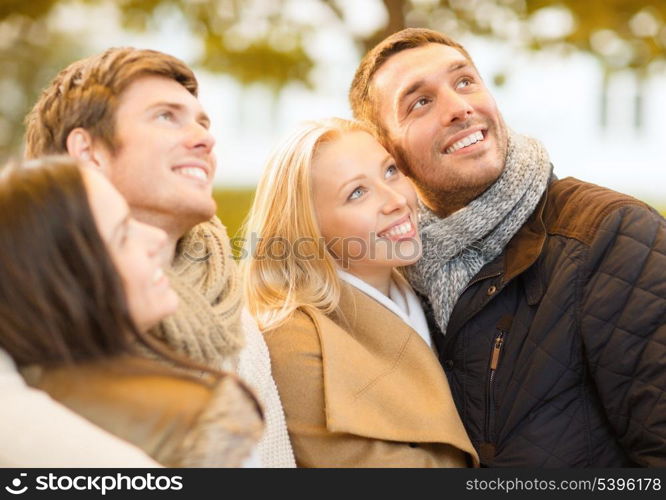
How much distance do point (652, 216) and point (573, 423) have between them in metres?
0.56

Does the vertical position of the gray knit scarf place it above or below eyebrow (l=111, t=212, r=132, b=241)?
below

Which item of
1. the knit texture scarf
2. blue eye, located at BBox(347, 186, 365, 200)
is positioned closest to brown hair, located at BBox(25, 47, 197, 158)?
the knit texture scarf

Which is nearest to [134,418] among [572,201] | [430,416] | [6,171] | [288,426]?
[6,171]

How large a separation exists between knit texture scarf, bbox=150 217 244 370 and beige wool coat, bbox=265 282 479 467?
22 cm

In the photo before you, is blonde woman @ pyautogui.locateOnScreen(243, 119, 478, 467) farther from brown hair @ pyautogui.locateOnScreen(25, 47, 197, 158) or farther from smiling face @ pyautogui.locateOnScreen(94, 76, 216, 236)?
brown hair @ pyautogui.locateOnScreen(25, 47, 197, 158)

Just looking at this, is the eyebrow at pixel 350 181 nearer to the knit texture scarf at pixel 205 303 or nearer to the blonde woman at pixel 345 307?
the blonde woman at pixel 345 307

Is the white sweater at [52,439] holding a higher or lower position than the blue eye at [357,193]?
lower

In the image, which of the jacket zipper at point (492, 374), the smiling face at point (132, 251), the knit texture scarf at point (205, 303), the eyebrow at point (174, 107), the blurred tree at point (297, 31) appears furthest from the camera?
the blurred tree at point (297, 31)

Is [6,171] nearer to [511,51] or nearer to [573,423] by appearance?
[573,423]

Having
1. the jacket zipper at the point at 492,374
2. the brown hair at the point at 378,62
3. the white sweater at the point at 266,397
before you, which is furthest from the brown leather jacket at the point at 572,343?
the brown hair at the point at 378,62

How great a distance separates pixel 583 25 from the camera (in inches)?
124

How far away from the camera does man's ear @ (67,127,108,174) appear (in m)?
1.71

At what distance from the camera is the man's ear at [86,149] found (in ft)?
5.60

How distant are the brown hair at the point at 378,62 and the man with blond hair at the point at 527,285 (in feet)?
0.17
